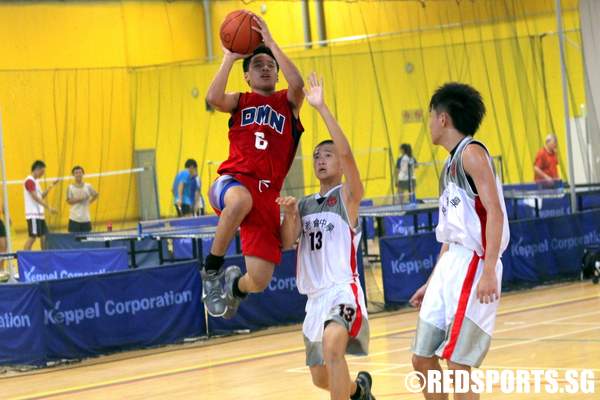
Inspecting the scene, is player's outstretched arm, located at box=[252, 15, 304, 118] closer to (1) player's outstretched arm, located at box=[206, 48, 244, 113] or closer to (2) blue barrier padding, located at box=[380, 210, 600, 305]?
(1) player's outstretched arm, located at box=[206, 48, 244, 113]

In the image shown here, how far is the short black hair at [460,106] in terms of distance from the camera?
22.3 ft

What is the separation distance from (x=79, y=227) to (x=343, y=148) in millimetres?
15132

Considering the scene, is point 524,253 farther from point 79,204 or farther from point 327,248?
point 327,248

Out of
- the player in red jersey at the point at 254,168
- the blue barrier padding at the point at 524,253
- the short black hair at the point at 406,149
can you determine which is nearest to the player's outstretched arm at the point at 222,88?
the player in red jersey at the point at 254,168

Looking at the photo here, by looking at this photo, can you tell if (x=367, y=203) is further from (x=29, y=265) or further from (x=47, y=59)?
(x=47, y=59)

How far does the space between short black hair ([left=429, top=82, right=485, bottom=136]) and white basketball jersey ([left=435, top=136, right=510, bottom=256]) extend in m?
0.10

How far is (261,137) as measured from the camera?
8.07m

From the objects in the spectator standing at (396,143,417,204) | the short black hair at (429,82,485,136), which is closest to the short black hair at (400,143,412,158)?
the spectator standing at (396,143,417,204)

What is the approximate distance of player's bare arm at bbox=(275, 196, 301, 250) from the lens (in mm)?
7559

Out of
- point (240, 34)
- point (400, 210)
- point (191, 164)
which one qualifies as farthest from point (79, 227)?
point (240, 34)

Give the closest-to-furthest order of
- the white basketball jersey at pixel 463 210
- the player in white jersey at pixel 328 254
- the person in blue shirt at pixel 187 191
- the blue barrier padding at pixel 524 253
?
the white basketball jersey at pixel 463 210
the player in white jersey at pixel 328 254
the blue barrier padding at pixel 524 253
the person in blue shirt at pixel 187 191

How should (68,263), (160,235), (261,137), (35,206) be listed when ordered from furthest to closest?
(35,206) < (160,235) < (68,263) < (261,137)

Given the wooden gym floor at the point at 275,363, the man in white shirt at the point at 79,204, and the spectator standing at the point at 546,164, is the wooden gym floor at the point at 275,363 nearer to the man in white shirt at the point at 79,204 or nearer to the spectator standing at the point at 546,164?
the spectator standing at the point at 546,164

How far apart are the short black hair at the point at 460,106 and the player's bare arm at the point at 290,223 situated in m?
1.23
